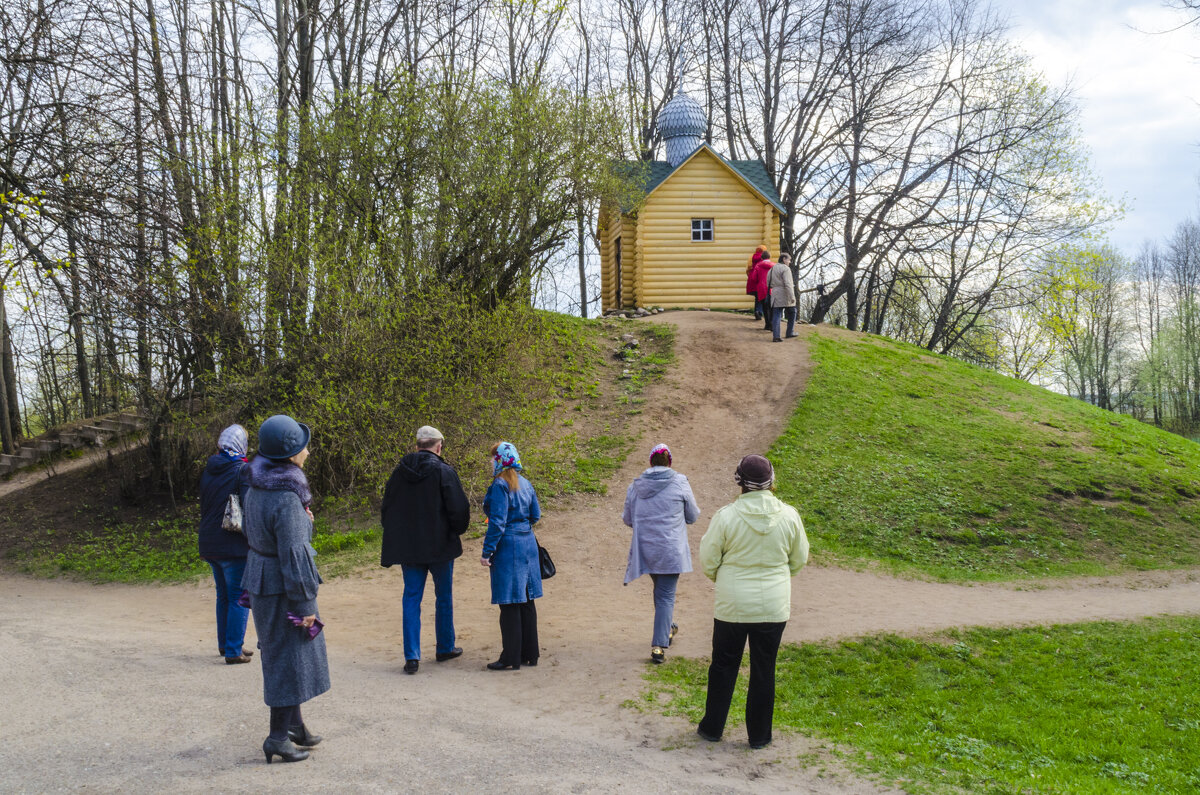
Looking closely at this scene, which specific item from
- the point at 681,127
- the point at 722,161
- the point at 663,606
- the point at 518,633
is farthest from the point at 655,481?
the point at 681,127

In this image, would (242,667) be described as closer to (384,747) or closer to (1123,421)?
(384,747)

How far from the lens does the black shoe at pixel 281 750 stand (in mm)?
4660

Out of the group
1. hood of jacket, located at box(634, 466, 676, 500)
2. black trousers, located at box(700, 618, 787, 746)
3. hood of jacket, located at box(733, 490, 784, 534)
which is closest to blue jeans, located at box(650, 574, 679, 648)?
hood of jacket, located at box(634, 466, 676, 500)

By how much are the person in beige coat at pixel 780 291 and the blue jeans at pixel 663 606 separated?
44.2ft

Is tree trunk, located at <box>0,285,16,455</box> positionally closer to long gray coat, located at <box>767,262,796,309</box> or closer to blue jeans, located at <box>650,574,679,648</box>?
long gray coat, located at <box>767,262,796,309</box>

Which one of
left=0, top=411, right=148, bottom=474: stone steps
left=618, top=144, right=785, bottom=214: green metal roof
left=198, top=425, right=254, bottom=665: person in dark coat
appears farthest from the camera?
left=618, top=144, right=785, bottom=214: green metal roof

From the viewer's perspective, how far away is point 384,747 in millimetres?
4984

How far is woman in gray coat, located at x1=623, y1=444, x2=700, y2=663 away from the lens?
7.23 metres

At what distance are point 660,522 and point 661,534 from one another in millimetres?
103

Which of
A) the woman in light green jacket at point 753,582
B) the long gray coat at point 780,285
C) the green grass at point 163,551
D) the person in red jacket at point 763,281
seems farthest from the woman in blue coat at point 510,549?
the person in red jacket at point 763,281

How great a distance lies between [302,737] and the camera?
15.9 feet

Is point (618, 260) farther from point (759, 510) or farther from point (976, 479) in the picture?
point (759, 510)

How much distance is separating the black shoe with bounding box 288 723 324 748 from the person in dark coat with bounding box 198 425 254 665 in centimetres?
238

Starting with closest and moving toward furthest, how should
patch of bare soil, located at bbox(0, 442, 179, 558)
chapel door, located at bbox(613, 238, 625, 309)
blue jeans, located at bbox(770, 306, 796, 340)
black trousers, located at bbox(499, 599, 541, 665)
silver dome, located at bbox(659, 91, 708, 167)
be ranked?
black trousers, located at bbox(499, 599, 541, 665)
patch of bare soil, located at bbox(0, 442, 179, 558)
blue jeans, located at bbox(770, 306, 796, 340)
chapel door, located at bbox(613, 238, 625, 309)
silver dome, located at bbox(659, 91, 708, 167)
